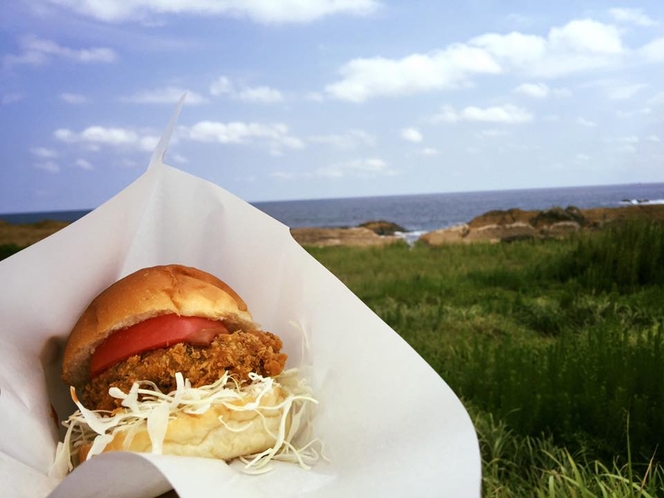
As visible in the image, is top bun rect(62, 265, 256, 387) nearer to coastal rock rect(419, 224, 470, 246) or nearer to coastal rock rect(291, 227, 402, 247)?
coastal rock rect(419, 224, 470, 246)

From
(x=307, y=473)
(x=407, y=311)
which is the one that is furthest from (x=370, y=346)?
(x=407, y=311)

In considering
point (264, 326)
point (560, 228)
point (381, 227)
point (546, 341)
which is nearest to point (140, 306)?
point (264, 326)

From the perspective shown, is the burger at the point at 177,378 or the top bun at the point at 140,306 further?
the top bun at the point at 140,306

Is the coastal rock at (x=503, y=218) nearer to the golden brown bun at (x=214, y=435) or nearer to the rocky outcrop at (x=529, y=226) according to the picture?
the rocky outcrop at (x=529, y=226)

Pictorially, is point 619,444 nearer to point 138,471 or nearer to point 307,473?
point 307,473

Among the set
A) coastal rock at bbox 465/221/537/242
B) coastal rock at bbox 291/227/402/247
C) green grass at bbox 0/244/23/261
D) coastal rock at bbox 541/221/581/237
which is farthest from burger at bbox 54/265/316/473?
coastal rock at bbox 291/227/402/247

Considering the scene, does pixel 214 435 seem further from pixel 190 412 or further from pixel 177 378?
pixel 177 378

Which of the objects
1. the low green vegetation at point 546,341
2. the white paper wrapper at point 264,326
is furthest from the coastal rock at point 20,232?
the white paper wrapper at point 264,326

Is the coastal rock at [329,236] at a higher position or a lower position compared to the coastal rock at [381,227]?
higher
